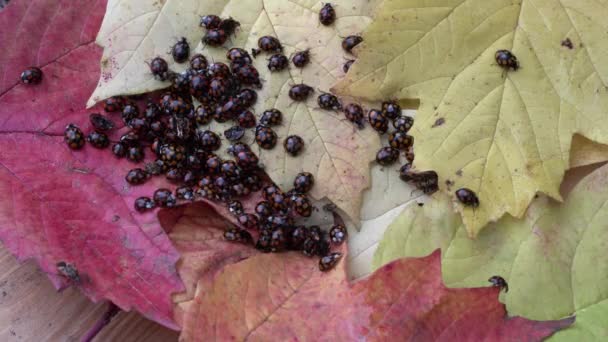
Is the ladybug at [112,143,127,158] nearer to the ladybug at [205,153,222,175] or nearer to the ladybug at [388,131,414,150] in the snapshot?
the ladybug at [205,153,222,175]

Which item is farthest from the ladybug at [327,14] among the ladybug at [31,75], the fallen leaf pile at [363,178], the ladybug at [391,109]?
the ladybug at [31,75]

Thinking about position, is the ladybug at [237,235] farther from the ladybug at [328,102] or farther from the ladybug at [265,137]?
the ladybug at [328,102]

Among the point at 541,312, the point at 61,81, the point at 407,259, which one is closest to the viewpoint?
the point at 407,259

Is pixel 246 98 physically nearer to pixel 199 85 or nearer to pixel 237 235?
pixel 199 85

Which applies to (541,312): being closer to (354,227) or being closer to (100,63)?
(354,227)

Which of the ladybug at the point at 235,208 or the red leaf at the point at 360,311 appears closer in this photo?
the red leaf at the point at 360,311

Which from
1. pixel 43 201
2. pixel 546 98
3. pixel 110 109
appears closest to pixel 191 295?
pixel 43 201
